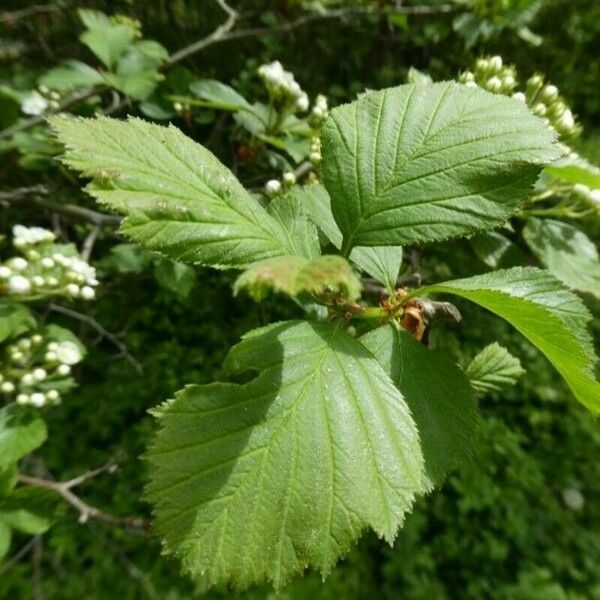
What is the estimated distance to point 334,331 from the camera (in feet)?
2.02

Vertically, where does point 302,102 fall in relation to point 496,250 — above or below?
above

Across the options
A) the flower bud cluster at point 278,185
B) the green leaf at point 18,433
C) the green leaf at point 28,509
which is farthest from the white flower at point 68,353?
the flower bud cluster at point 278,185

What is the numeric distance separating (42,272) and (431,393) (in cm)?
84

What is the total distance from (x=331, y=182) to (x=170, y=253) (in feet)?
0.70

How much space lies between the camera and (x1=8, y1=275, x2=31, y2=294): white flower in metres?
1.07

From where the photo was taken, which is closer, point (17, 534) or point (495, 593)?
point (17, 534)

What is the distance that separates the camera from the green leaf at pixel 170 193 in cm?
54

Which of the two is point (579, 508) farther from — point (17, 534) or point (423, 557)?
point (17, 534)

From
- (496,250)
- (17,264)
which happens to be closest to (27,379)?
(17,264)

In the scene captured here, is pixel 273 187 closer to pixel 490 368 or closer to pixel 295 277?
pixel 490 368

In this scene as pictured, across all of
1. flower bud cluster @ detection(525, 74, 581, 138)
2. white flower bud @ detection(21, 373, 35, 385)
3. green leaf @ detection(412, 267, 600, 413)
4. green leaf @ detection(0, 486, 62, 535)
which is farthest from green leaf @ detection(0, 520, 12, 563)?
flower bud cluster @ detection(525, 74, 581, 138)

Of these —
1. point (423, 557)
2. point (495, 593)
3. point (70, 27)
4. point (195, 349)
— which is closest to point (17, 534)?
point (195, 349)

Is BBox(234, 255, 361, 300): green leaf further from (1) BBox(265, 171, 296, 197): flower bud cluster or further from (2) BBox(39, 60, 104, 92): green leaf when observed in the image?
(2) BBox(39, 60, 104, 92): green leaf

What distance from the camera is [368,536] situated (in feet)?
8.50
